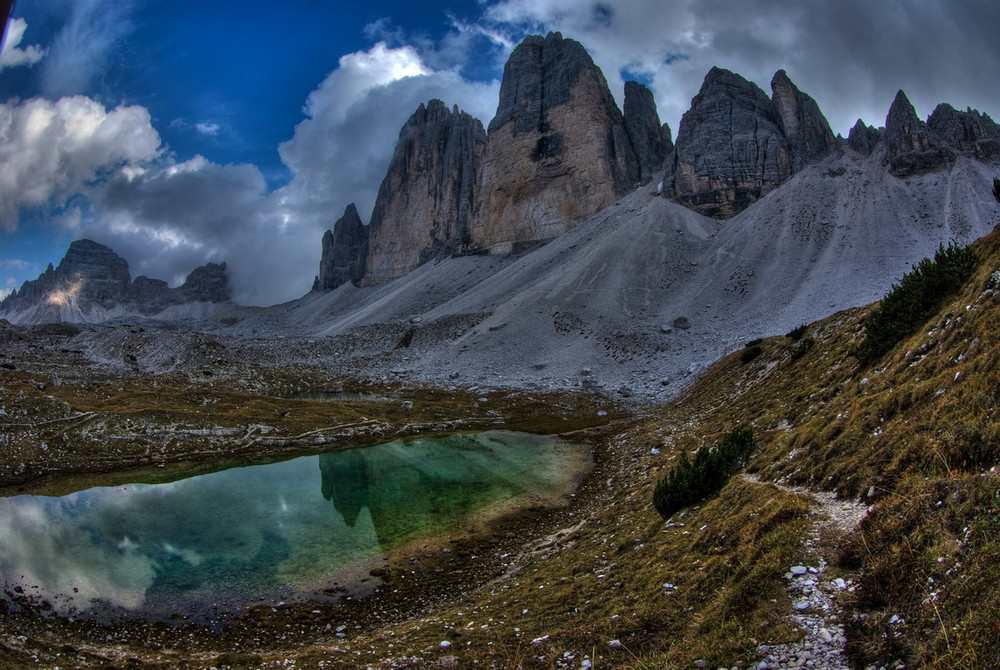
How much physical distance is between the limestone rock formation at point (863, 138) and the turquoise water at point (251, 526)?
10897cm

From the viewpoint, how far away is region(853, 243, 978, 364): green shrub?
15961 millimetres

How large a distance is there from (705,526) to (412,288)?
145 meters

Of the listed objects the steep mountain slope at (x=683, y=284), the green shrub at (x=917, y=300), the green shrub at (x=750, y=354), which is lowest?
the green shrub at (x=750, y=354)

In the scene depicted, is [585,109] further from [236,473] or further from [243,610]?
[243,610]

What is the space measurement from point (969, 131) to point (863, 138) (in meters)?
16.4

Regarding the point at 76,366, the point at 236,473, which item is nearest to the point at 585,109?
the point at 76,366

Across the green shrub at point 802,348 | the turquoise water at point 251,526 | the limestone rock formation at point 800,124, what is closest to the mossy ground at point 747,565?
the turquoise water at point 251,526

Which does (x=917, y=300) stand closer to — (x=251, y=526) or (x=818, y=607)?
(x=818, y=607)

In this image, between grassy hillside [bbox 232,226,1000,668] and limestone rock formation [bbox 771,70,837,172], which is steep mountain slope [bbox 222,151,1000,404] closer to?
limestone rock formation [bbox 771,70,837,172]

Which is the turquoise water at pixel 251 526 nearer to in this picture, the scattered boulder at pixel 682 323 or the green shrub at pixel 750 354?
the green shrub at pixel 750 354

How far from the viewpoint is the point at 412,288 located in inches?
6033

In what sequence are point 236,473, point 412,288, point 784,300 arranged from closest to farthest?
point 236,473
point 784,300
point 412,288

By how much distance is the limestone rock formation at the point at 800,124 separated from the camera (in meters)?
114

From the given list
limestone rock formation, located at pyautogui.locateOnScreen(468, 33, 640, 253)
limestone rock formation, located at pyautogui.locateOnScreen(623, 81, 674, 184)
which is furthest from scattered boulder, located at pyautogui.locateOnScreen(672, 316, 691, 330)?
limestone rock formation, located at pyautogui.locateOnScreen(623, 81, 674, 184)
